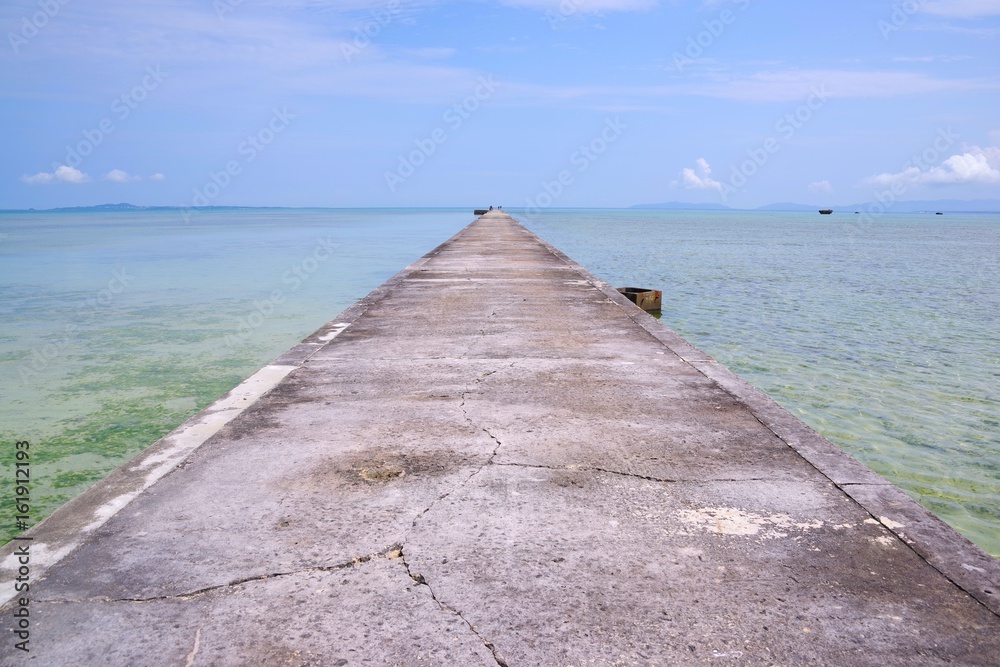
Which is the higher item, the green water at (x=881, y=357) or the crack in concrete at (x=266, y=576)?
the crack in concrete at (x=266, y=576)

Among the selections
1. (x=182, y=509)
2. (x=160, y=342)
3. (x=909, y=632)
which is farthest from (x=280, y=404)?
(x=160, y=342)

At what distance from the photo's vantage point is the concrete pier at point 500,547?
1915 millimetres

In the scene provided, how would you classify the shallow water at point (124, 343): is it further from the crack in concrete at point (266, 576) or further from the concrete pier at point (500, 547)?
the crack in concrete at point (266, 576)

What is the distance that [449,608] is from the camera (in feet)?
6.77

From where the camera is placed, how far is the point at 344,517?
2646mm

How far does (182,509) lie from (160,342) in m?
7.71

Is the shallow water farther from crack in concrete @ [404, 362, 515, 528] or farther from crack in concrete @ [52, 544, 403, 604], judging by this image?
crack in concrete @ [404, 362, 515, 528]

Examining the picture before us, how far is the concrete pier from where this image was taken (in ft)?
6.28

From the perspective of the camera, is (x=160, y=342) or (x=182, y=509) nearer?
(x=182, y=509)

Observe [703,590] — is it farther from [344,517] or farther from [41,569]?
[41,569]

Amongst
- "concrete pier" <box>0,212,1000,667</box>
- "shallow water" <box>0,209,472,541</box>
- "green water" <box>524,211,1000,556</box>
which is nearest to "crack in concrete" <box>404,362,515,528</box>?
"concrete pier" <box>0,212,1000,667</box>

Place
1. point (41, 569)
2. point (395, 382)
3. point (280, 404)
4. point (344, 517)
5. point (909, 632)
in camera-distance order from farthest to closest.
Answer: point (395, 382) < point (280, 404) < point (344, 517) < point (41, 569) < point (909, 632)

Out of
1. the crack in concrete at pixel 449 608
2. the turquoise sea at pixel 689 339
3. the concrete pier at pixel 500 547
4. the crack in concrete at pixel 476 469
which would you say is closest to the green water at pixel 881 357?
the turquoise sea at pixel 689 339

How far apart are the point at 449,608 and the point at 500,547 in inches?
15.2
